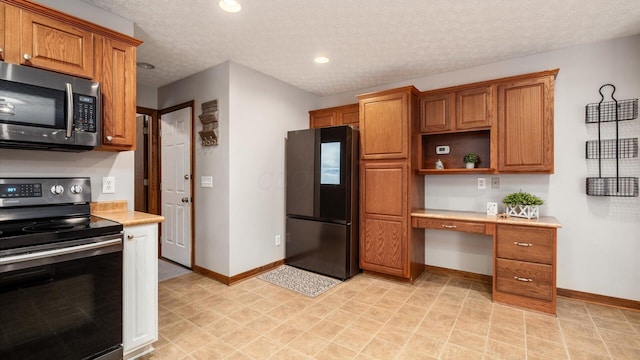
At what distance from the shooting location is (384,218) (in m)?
3.39

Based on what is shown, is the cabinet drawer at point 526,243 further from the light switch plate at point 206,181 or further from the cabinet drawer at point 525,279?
the light switch plate at point 206,181

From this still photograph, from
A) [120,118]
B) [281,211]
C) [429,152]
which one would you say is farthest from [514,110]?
[120,118]

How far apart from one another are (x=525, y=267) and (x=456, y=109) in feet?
5.69

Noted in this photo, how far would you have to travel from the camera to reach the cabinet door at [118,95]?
206 centimetres

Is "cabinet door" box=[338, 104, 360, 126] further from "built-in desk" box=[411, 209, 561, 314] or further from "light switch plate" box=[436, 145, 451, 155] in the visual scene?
"built-in desk" box=[411, 209, 561, 314]

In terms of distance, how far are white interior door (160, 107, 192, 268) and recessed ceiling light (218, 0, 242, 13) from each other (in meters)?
→ 1.78

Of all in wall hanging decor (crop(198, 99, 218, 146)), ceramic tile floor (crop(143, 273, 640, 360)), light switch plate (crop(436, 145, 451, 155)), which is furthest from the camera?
light switch plate (crop(436, 145, 451, 155))

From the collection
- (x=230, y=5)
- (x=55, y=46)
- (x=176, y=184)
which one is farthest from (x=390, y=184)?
(x=55, y=46)

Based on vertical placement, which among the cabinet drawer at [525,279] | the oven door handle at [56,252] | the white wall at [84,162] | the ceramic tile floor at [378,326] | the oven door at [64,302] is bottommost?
the ceramic tile floor at [378,326]

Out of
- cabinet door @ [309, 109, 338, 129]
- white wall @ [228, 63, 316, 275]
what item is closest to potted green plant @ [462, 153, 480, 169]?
cabinet door @ [309, 109, 338, 129]

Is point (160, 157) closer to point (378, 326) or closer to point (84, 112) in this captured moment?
point (84, 112)

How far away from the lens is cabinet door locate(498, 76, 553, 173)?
279 centimetres

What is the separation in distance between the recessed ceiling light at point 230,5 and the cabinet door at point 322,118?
2.18 metres

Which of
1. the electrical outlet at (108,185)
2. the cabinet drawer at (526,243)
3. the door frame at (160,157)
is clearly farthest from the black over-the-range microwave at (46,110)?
the cabinet drawer at (526,243)
